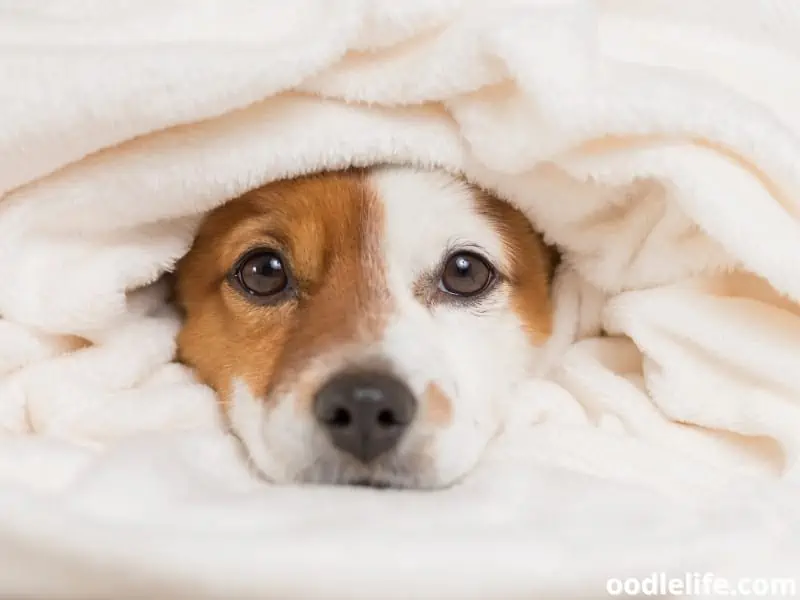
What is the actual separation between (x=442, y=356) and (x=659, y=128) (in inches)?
16.5

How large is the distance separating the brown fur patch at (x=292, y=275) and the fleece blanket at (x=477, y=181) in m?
0.07

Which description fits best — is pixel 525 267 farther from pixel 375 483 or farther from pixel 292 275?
pixel 375 483

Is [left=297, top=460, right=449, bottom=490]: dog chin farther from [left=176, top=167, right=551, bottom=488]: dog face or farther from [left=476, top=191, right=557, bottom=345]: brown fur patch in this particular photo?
[left=476, top=191, right=557, bottom=345]: brown fur patch

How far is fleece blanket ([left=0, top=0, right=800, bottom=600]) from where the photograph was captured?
944mm

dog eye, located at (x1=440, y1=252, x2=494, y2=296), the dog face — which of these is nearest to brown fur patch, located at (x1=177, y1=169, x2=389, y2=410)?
the dog face

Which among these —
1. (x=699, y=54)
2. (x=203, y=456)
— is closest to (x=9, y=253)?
(x=203, y=456)

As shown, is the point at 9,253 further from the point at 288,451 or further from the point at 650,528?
the point at 650,528

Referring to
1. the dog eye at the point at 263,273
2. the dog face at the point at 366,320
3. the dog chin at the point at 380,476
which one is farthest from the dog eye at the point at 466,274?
the dog chin at the point at 380,476

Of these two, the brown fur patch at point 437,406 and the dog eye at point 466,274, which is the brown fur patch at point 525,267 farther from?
the brown fur patch at point 437,406

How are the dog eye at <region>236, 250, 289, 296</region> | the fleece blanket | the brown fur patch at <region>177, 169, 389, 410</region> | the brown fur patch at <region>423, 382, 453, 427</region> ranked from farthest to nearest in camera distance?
the dog eye at <region>236, 250, 289, 296</region>, the brown fur patch at <region>177, 169, 389, 410</region>, the brown fur patch at <region>423, 382, 453, 427</region>, the fleece blanket

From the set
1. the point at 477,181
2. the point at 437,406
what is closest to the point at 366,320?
the point at 437,406

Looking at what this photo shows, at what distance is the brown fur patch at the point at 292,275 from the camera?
1.19 meters

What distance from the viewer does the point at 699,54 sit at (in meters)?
1.16

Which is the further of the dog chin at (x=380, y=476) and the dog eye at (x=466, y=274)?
the dog eye at (x=466, y=274)
